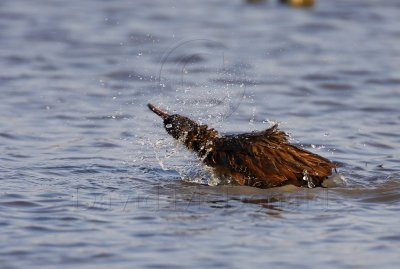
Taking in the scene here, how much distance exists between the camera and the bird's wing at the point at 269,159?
762 cm

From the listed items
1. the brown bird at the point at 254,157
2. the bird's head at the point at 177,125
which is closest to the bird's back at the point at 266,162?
the brown bird at the point at 254,157

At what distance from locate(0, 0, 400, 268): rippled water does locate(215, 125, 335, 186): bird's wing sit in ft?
0.42

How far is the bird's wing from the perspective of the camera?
762 cm

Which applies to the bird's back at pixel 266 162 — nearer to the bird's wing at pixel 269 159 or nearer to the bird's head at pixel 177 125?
the bird's wing at pixel 269 159

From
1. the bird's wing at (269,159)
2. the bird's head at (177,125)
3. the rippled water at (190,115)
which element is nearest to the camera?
the rippled water at (190,115)

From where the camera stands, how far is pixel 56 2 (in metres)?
18.0

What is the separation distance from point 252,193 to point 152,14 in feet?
32.2

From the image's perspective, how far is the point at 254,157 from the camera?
7621 mm

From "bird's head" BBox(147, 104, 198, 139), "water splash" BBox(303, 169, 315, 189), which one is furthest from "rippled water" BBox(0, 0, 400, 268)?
"bird's head" BBox(147, 104, 198, 139)

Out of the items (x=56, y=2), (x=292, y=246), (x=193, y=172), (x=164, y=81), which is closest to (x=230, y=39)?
(x=164, y=81)

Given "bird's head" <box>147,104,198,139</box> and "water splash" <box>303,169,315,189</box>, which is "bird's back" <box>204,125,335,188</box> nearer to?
"water splash" <box>303,169,315,189</box>

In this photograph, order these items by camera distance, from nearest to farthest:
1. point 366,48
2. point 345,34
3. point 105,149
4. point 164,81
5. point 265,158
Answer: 1. point 265,158
2. point 105,149
3. point 164,81
4. point 366,48
5. point 345,34

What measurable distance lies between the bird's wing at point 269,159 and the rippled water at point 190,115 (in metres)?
0.13

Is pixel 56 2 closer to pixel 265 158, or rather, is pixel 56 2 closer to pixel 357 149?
pixel 357 149
